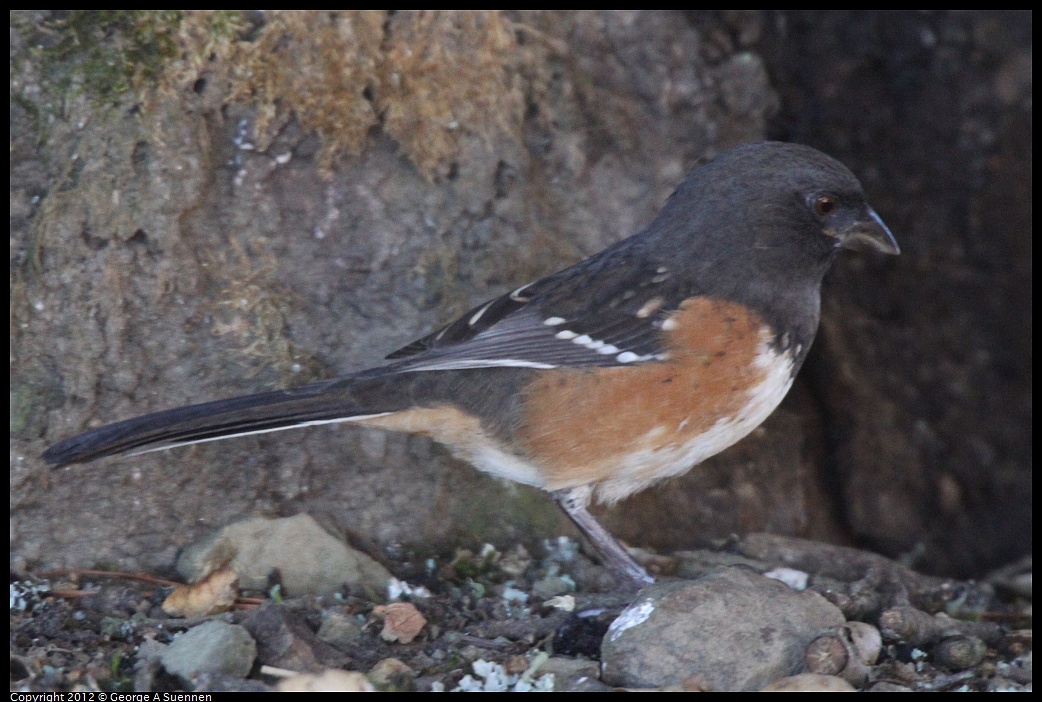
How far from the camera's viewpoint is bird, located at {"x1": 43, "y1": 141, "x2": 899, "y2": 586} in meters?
3.23

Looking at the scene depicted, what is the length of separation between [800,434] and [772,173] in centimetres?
177

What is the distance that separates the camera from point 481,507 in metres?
3.87

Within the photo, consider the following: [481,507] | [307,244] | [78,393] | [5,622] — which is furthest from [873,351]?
[5,622]

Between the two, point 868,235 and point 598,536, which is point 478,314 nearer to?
point 598,536

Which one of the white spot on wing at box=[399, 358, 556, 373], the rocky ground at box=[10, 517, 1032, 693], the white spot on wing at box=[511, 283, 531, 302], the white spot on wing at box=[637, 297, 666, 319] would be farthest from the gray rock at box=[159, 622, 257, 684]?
the white spot on wing at box=[637, 297, 666, 319]

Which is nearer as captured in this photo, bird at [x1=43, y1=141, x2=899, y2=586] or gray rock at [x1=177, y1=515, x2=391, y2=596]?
bird at [x1=43, y1=141, x2=899, y2=586]

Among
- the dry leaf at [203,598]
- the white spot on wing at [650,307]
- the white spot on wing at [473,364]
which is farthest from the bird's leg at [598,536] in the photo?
the dry leaf at [203,598]

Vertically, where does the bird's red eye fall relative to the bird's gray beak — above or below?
above

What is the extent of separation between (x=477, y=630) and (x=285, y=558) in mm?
666

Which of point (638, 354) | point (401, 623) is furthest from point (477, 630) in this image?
point (638, 354)

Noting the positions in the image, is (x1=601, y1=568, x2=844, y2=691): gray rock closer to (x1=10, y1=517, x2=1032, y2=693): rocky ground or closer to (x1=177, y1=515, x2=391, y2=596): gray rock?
(x1=10, y1=517, x2=1032, y2=693): rocky ground

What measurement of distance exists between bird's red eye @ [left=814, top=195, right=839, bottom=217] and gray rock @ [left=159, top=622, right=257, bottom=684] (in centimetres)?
219

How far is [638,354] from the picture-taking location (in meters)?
3.27

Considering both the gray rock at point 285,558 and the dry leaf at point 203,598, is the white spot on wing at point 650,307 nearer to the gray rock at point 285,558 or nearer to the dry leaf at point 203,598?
the gray rock at point 285,558
